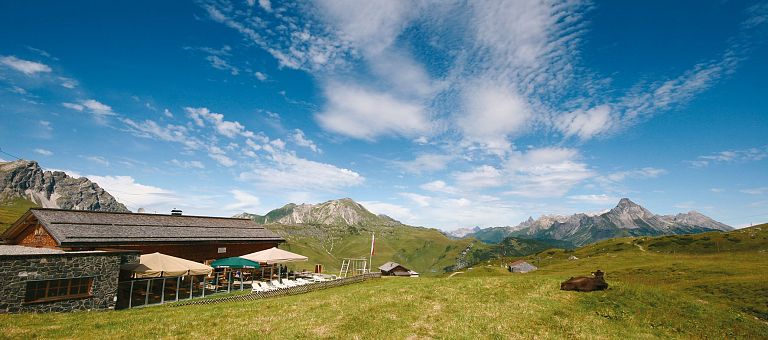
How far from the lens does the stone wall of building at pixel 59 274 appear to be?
20812 mm

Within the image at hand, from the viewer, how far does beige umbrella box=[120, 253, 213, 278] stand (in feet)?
86.1

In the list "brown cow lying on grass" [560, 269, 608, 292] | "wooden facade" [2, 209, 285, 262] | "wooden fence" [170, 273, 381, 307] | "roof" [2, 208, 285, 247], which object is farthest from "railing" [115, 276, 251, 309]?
"brown cow lying on grass" [560, 269, 608, 292]

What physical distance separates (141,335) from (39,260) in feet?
41.8

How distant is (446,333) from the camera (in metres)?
15.4

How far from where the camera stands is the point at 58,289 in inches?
891

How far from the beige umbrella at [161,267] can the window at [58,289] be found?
3034 mm

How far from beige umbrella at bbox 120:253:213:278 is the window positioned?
3034 millimetres

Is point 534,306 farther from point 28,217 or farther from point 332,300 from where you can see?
point 28,217

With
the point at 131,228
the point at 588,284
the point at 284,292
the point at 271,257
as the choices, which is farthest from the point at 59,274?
the point at 588,284

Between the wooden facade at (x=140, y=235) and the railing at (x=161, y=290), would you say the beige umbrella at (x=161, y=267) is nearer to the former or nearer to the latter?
the railing at (x=161, y=290)

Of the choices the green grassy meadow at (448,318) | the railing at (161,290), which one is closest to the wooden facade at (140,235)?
the railing at (161,290)

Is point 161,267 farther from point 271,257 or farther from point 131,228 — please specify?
point 131,228

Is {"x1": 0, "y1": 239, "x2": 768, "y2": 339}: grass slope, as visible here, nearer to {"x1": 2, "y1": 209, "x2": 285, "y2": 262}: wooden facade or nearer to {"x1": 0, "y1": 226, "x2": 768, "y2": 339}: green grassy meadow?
{"x1": 0, "y1": 226, "x2": 768, "y2": 339}: green grassy meadow

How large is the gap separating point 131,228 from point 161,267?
13612 millimetres
